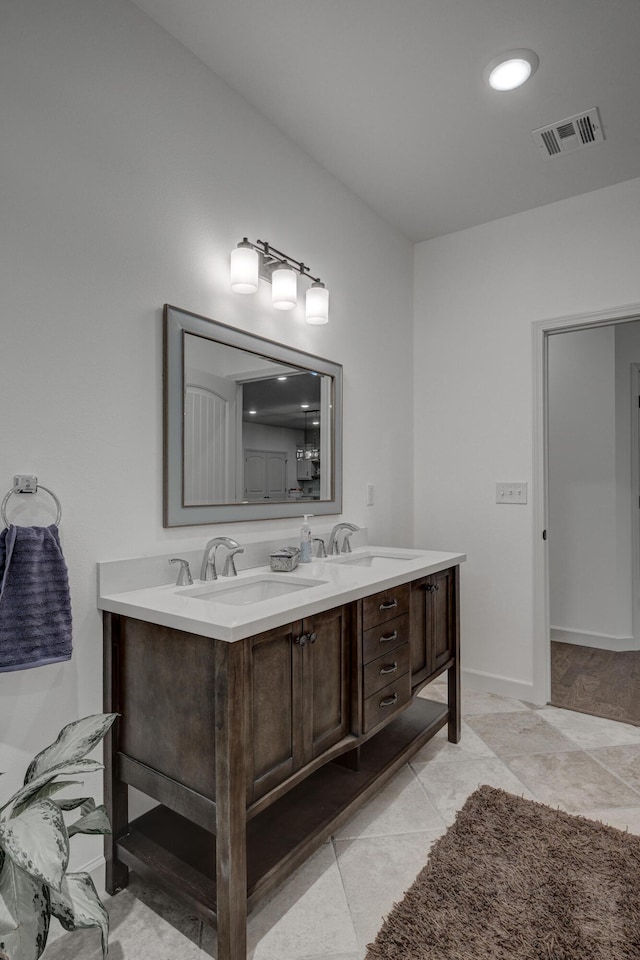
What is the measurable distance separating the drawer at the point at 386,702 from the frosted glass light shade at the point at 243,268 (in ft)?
4.90

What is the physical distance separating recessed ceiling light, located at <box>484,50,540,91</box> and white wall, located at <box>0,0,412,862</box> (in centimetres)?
88

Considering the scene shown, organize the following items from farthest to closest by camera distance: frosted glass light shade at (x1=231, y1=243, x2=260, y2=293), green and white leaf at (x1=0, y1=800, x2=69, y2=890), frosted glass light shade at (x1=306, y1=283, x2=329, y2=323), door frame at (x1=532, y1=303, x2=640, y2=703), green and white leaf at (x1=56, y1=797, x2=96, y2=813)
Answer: door frame at (x1=532, y1=303, x2=640, y2=703) < frosted glass light shade at (x1=306, y1=283, x2=329, y2=323) < frosted glass light shade at (x1=231, y1=243, x2=260, y2=293) < green and white leaf at (x1=56, y1=797, x2=96, y2=813) < green and white leaf at (x1=0, y1=800, x2=69, y2=890)

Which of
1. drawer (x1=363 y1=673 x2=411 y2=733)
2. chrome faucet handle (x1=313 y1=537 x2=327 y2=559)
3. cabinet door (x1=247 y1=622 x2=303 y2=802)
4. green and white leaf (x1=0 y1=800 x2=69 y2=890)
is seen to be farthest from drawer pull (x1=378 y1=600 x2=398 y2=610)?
green and white leaf (x1=0 y1=800 x2=69 y2=890)

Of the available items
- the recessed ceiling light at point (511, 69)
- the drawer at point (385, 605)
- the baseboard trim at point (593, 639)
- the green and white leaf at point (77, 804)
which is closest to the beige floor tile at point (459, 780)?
the drawer at point (385, 605)

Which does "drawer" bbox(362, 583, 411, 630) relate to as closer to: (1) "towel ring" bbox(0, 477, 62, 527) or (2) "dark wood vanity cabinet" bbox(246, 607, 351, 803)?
(2) "dark wood vanity cabinet" bbox(246, 607, 351, 803)

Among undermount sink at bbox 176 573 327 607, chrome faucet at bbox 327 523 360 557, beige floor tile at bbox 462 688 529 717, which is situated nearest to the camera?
undermount sink at bbox 176 573 327 607

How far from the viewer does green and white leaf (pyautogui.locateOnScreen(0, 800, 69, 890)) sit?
76 centimetres

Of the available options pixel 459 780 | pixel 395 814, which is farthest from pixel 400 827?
pixel 459 780

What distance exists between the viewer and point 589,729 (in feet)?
8.31

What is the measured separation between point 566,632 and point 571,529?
74cm

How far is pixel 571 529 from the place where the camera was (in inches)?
152

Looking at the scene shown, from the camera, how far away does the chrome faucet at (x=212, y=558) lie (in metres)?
1.78

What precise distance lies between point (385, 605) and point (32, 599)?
106 cm

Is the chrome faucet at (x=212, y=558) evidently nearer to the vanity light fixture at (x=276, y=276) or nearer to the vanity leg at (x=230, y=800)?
the vanity leg at (x=230, y=800)
